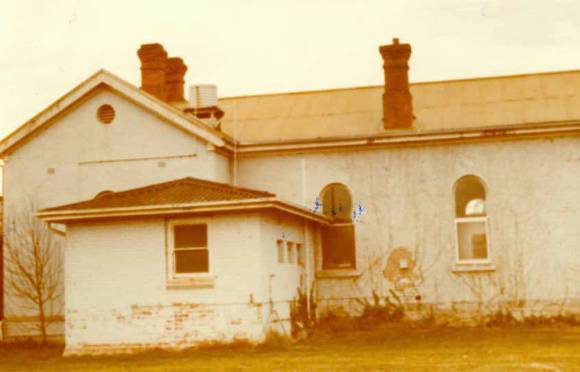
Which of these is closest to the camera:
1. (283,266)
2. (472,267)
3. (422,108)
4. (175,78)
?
(283,266)

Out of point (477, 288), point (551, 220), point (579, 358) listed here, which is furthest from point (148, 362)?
point (551, 220)

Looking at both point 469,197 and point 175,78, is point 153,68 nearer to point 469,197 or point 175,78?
point 175,78

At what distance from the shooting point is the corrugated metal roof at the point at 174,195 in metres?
21.3

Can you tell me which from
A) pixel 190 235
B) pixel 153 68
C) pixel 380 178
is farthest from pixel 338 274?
pixel 153 68

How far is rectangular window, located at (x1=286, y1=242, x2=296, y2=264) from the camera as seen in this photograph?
2416cm

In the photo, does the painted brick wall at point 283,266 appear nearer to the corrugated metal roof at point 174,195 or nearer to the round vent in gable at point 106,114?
the corrugated metal roof at point 174,195

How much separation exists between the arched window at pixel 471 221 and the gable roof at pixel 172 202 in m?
5.48

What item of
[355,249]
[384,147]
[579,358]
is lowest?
[579,358]

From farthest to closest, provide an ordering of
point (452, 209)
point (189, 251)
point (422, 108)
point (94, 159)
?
point (422, 108), point (94, 159), point (452, 209), point (189, 251)

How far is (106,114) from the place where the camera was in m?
26.0

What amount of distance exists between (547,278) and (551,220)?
1542 mm

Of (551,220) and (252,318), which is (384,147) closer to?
(551,220)

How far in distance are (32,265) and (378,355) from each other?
Result: 11.4 m

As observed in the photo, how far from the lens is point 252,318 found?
21.2 m
